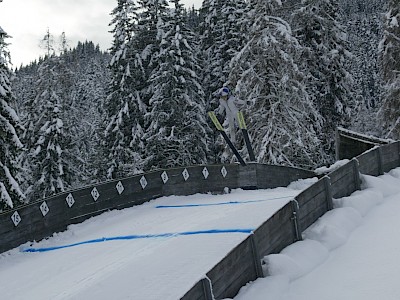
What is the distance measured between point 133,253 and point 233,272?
371 centimetres

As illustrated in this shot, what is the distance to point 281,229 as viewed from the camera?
25.7 ft

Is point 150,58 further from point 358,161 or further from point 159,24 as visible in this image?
point 358,161

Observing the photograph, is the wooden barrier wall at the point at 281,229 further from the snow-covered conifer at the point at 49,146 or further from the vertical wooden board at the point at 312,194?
the snow-covered conifer at the point at 49,146

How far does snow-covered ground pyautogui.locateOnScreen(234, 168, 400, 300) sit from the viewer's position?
6.40 m

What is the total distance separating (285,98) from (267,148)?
2.63 meters

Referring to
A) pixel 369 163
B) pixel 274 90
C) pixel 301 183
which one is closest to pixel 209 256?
pixel 369 163

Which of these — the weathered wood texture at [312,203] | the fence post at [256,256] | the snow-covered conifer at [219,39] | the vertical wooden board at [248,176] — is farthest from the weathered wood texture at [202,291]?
the snow-covered conifer at [219,39]

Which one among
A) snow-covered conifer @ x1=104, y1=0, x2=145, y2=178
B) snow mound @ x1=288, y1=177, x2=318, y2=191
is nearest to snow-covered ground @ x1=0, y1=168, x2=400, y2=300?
snow mound @ x1=288, y1=177, x2=318, y2=191

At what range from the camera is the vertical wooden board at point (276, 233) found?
23.5ft

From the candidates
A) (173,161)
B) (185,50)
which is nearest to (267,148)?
(173,161)

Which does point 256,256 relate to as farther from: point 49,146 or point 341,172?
point 49,146

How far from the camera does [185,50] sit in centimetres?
2631

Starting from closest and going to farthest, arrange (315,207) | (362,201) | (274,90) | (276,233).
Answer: (276,233), (315,207), (362,201), (274,90)

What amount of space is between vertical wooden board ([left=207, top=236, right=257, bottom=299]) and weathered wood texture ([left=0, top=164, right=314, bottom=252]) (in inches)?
299
